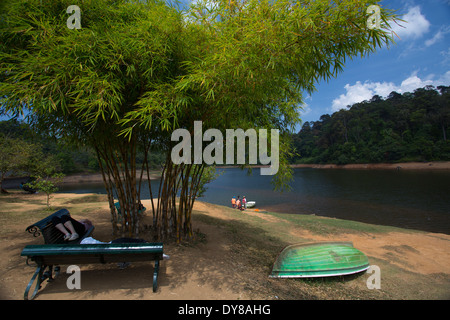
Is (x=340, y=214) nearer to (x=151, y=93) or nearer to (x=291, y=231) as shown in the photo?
(x=291, y=231)

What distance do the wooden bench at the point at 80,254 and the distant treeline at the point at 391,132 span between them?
48886 mm

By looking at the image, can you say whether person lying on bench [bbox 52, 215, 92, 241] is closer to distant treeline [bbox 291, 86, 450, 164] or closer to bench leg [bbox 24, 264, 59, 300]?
bench leg [bbox 24, 264, 59, 300]

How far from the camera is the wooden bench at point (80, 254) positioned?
2391mm

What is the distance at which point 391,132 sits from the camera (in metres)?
46.2

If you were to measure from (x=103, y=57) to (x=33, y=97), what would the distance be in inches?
34.6

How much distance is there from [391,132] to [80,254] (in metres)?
56.5

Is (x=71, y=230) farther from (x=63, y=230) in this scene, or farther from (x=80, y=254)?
(x=80, y=254)

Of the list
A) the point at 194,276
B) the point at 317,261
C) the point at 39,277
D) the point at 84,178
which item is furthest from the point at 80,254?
the point at 84,178

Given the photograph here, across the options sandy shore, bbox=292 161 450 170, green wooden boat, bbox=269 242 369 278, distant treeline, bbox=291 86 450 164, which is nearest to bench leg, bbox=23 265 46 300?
green wooden boat, bbox=269 242 369 278

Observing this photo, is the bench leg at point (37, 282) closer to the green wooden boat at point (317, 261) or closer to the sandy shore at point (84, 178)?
the green wooden boat at point (317, 261)

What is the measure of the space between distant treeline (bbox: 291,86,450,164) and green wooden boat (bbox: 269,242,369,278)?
4575 centimetres

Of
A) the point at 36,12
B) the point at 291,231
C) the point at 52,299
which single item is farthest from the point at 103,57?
the point at 291,231

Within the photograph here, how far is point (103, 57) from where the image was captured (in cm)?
272

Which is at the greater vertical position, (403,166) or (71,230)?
(403,166)
